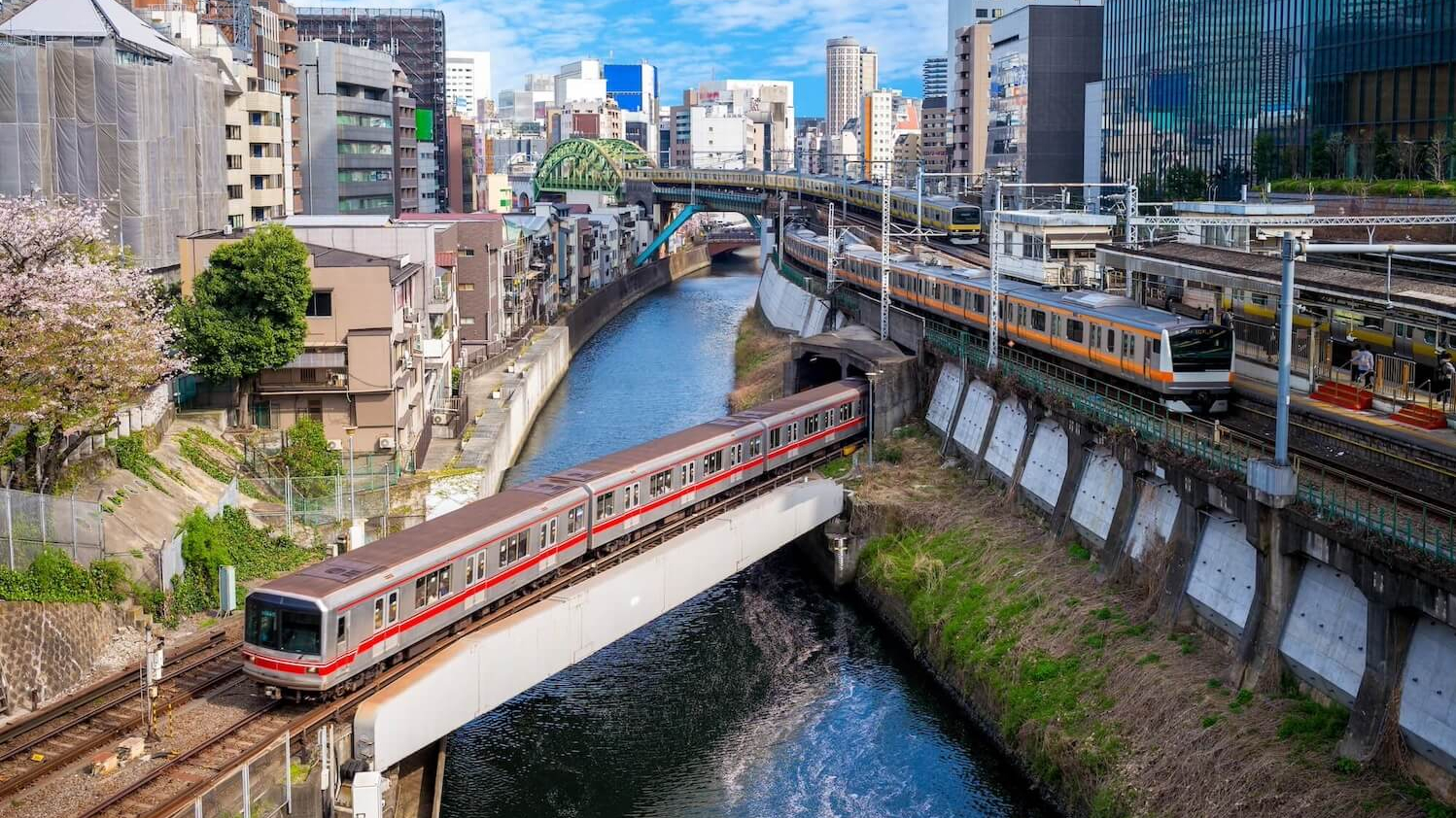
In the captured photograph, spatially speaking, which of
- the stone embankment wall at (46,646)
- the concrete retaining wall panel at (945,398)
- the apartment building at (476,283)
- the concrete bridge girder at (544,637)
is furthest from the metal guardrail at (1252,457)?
the apartment building at (476,283)

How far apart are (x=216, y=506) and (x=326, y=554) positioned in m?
2.27

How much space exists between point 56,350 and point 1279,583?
19952 millimetres

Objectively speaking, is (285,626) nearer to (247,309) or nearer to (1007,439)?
(247,309)

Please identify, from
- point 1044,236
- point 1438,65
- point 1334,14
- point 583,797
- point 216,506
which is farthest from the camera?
point 1334,14

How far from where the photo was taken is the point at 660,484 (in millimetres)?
29531

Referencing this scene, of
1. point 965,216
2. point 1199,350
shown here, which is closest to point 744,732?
point 1199,350

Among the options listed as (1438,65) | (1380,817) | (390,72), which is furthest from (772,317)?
(1380,817)

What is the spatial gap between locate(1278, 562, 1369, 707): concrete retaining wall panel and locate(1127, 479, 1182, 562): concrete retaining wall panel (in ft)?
13.5

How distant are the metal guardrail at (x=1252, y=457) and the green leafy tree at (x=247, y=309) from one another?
53.9 feet

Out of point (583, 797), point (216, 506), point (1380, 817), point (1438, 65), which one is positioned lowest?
point (583, 797)

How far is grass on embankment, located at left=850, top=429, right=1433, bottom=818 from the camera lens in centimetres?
1881

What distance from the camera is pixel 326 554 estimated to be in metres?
28.8

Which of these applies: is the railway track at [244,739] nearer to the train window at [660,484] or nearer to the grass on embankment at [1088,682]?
the train window at [660,484]

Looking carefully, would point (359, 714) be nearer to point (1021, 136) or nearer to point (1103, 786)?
point (1103, 786)
